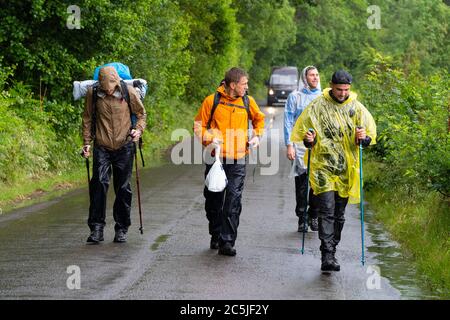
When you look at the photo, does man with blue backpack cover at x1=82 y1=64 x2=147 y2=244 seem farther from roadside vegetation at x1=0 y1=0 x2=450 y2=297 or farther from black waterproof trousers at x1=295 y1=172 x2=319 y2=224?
roadside vegetation at x1=0 y1=0 x2=450 y2=297

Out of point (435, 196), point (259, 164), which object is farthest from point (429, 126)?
point (259, 164)

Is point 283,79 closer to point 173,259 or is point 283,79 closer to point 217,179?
point 217,179

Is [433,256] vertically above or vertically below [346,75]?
below

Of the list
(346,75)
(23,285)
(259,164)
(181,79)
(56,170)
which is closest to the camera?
(23,285)

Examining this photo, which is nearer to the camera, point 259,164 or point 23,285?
point 23,285

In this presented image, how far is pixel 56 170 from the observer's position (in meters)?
18.9

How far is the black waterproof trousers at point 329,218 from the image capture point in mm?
10000

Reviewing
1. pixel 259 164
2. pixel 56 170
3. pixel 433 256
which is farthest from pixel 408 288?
pixel 259 164

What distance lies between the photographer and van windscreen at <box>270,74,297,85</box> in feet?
192

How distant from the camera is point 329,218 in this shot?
1007 centimetres

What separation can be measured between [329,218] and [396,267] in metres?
0.92
